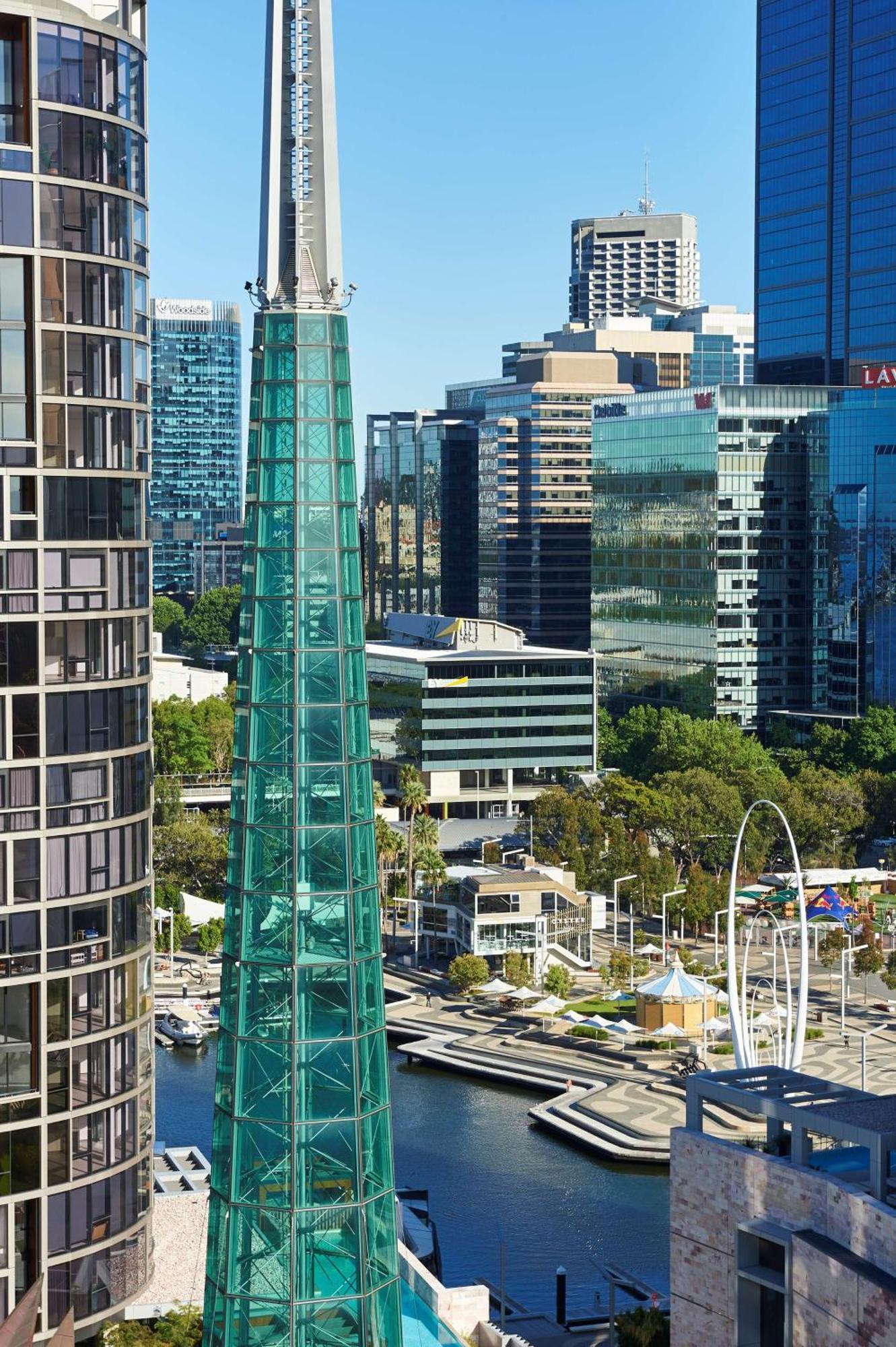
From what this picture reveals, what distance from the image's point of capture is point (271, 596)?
2061 inches

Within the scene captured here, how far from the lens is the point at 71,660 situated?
183 ft

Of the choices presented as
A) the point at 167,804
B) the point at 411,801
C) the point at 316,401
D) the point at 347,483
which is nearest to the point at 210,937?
the point at 167,804

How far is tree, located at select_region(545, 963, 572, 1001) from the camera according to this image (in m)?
129

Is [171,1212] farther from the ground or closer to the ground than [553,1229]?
farther from the ground

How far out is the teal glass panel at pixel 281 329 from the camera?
172 feet

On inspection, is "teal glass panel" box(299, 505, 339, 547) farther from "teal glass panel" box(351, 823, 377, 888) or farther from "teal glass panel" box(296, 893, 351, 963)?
"teal glass panel" box(296, 893, 351, 963)

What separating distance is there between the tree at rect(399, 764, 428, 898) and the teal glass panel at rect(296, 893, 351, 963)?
100303mm

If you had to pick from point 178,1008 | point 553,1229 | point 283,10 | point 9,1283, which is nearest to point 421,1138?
point 553,1229

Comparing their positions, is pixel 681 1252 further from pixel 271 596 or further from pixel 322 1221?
pixel 271 596

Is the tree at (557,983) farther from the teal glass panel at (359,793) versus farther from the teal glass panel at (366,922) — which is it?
the teal glass panel at (359,793)

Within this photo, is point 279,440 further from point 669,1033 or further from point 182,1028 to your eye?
point 182,1028

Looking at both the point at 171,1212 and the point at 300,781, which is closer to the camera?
the point at 300,781

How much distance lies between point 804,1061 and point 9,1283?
65929mm

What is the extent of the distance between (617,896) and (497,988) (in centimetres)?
2127
